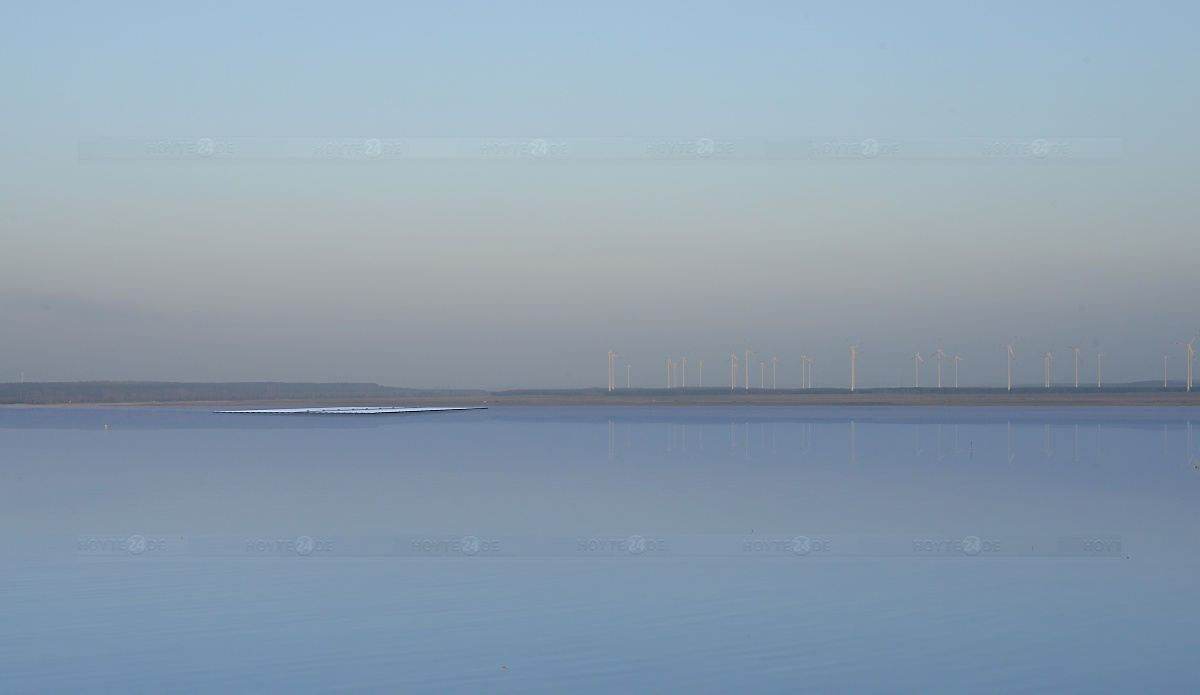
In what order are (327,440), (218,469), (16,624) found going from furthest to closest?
(327,440) < (218,469) < (16,624)

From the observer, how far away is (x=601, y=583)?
69.5 feet

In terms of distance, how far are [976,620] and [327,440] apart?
6971cm

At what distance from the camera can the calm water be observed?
15055mm

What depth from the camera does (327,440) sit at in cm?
8194

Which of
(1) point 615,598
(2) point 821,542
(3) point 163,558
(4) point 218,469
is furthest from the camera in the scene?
(4) point 218,469

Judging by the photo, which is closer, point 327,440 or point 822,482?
point 822,482

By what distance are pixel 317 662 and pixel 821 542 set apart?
1434 centimetres

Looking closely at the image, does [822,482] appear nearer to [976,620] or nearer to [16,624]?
[976,620]

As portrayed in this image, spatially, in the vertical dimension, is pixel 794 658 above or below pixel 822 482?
above

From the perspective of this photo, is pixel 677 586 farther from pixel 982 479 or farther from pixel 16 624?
pixel 982 479

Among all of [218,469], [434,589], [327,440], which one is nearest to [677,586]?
[434,589]

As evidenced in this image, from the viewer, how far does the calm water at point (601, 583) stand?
15055mm

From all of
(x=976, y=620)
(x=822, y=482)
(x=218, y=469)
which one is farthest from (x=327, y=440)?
(x=976, y=620)

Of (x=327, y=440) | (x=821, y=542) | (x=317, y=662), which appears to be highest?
(x=317, y=662)
